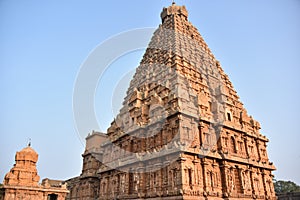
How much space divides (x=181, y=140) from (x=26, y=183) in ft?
62.6

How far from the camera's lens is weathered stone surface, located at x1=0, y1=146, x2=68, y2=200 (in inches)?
1026

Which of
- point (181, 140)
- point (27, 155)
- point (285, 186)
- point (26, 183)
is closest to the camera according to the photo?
point (181, 140)

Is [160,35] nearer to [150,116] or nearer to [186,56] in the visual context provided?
[186,56]

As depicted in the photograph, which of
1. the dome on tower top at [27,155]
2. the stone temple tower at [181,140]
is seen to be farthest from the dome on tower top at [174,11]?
the dome on tower top at [27,155]

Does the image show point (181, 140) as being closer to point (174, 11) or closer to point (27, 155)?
point (27, 155)

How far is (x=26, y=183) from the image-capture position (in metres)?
27.6

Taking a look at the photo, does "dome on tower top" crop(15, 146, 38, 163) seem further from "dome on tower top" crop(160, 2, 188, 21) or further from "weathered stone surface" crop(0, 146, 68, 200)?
"dome on tower top" crop(160, 2, 188, 21)

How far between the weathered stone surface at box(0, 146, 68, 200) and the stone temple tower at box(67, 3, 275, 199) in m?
5.84

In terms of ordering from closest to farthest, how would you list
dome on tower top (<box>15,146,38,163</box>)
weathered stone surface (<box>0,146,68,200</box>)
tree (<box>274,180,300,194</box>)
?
weathered stone surface (<box>0,146,68,200</box>) → dome on tower top (<box>15,146,38,163</box>) → tree (<box>274,180,300,194</box>)

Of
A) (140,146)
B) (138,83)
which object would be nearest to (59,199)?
(140,146)

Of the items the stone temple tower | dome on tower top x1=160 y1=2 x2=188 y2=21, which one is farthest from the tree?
dome on tower top x1=160 y1=2 x2=188 y2=21

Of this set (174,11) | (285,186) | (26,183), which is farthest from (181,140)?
A: (285,186)

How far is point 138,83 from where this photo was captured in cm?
3331

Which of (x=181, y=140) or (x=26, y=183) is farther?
(x=26, y=183)
